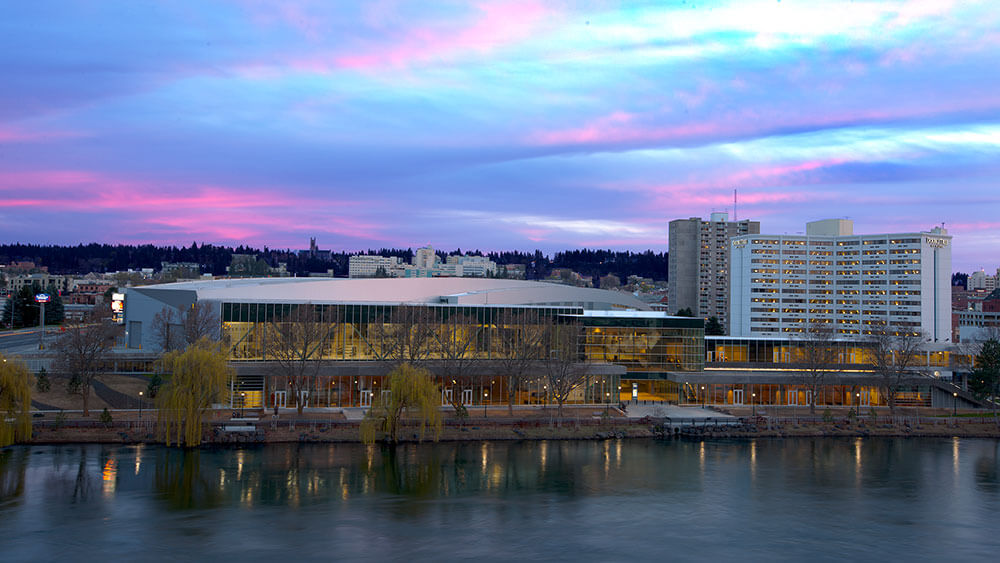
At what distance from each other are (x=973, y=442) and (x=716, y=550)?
3104 cm

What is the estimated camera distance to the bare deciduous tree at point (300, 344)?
48031 millimetres

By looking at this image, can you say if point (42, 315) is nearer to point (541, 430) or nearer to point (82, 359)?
point (82, 359)

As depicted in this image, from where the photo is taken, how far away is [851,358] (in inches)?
2466

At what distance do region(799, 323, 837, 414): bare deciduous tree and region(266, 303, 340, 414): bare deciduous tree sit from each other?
3338 centimetres

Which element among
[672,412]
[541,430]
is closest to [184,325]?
[541,430]

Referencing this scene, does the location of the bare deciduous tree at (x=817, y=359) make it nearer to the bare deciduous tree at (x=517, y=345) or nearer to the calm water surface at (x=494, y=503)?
the calm water surface at (x=494, y=503)

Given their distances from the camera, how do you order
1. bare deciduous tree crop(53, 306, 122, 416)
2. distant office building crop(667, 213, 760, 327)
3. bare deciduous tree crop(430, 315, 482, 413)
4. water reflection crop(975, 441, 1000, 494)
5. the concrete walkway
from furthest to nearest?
distant office building crop(667, 213, 760, 327), bare deciduous tree crop(430, 315, 482, 413), the concrete walkway, bare deciduous tree crop(53, 306, 122, 416), water reflection crop(975, 441, 1000, 494)

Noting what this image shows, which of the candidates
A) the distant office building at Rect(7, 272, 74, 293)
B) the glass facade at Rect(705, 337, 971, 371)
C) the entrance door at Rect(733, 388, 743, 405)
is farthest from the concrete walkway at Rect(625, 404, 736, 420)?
the distant office building at Rect(7, 272, 74, 293)

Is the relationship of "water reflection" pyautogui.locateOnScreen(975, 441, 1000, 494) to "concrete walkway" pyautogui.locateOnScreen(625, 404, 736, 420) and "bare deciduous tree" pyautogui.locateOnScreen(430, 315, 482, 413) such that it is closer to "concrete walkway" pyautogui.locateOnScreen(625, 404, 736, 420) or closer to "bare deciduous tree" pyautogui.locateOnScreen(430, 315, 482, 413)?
"concrete walkway" pyautogui.locateOnScreen(625, 404, 736, 420)

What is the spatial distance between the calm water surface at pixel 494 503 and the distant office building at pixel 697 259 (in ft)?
349

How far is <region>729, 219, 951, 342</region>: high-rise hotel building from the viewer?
9869 centimetres

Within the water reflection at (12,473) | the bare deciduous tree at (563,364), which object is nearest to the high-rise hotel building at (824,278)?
the bare deciduous tree at (563,364)

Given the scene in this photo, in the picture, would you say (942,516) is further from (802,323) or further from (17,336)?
(17,336)

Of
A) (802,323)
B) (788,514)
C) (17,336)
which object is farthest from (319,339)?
(802,323)
